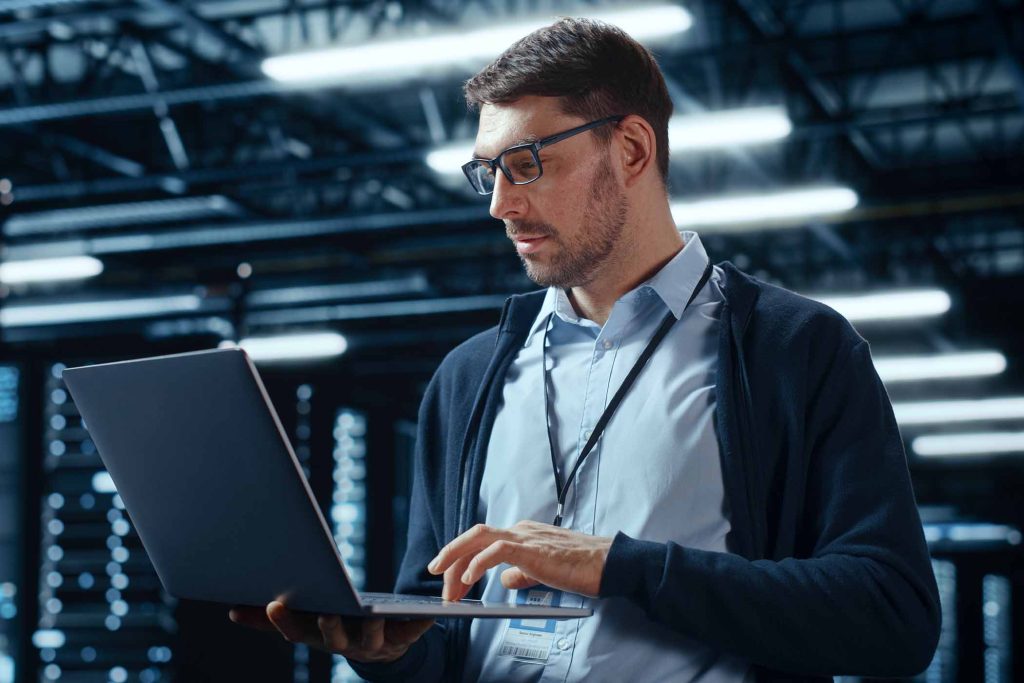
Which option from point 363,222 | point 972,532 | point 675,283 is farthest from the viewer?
point 972,532

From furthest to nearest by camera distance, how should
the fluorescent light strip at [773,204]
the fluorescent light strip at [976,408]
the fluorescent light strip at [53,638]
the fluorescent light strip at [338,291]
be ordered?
1. the fluorescent light strip at [976,408]
2. the fluorescent light strip at [338,291]
3. the fluorescent light strip at [773,204]
4. the fluorescent light strip at [53,638]

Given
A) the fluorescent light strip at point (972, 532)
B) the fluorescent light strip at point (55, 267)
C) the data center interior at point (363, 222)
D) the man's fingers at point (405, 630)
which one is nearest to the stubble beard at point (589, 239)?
the man's fingers at point (405, 630)

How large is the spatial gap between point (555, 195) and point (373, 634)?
24.4 inches

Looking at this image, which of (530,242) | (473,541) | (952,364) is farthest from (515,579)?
(952,364)

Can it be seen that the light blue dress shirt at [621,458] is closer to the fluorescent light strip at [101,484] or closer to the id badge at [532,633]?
the id badge at [532,633]

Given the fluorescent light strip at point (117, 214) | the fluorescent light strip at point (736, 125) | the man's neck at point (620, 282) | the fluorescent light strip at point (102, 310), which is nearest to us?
the man's neck at point (620, 282)

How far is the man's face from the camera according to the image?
1674 mm

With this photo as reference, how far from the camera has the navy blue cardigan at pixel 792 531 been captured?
142 cm

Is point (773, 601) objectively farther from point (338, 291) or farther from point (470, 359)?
point (338, 291)

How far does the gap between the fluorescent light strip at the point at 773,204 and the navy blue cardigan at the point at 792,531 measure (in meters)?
A: 7.41

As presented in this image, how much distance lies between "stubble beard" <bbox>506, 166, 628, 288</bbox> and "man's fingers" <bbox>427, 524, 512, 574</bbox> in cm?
39

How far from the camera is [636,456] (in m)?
1.60

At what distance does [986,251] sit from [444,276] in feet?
21.6

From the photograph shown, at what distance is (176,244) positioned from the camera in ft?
46.3
